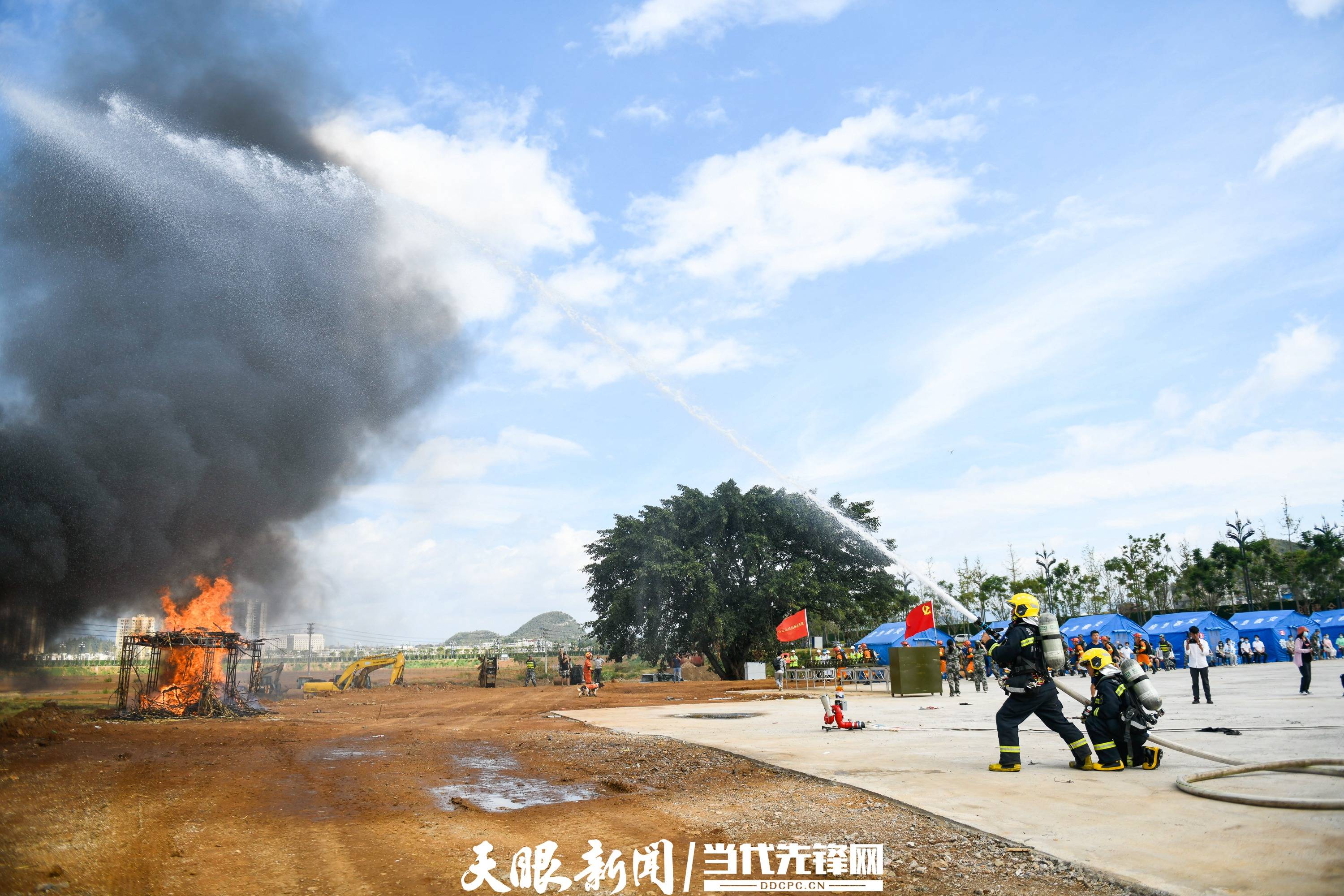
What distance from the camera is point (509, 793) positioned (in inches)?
382

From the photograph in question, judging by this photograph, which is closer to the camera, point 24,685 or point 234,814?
point 234,814

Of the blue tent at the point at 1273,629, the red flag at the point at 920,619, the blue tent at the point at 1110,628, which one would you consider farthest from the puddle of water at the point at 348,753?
the blue tent at the point at 1273,629

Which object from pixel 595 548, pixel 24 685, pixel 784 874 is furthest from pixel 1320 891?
pixel 595 548

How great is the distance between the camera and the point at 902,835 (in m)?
6.63

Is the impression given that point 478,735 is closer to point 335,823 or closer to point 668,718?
point 668,718

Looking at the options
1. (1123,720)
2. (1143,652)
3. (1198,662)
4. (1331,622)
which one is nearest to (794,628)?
(1143,652)

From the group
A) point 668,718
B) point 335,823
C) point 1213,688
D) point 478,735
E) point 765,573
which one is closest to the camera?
point 335,823

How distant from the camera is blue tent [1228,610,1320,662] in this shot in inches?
1561

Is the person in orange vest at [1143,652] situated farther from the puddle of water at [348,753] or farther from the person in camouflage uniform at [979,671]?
the puddle of water at [348,753]

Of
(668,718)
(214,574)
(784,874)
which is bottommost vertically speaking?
(668,718)

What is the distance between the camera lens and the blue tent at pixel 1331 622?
41000 mm

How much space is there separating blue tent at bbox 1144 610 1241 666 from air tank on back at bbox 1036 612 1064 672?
34.9m

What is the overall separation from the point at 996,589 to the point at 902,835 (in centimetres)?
6634

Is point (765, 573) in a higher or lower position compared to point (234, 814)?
higher
